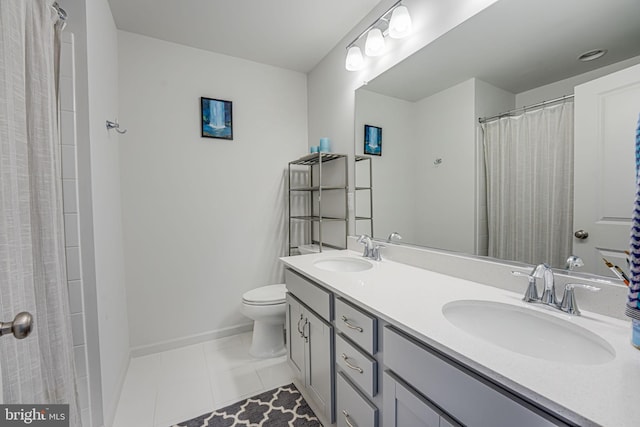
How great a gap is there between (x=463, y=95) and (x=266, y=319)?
1.90 metres

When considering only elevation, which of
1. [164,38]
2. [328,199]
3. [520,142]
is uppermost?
[164,38]

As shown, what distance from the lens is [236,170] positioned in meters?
2.35

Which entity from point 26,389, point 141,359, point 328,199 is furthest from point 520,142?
point 141,359

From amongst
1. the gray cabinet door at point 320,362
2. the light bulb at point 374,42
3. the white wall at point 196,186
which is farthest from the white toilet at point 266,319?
the light bulb at point 374,42

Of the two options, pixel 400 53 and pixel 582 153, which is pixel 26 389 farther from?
pixel 400 53

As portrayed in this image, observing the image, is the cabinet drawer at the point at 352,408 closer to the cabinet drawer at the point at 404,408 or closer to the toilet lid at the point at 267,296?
the cabinet drawer at the point at 404,408

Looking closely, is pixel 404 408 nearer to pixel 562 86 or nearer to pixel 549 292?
pixel 549 292

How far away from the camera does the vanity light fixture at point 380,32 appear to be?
1.46 meters

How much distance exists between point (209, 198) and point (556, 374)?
7.54 feet

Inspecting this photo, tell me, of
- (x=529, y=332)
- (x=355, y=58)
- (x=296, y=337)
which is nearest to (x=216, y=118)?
(x=355, y=58)

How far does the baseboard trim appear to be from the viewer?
205 cm

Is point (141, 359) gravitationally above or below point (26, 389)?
below

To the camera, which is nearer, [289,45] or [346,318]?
[346,318]

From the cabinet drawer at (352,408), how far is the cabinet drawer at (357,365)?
0.04m
